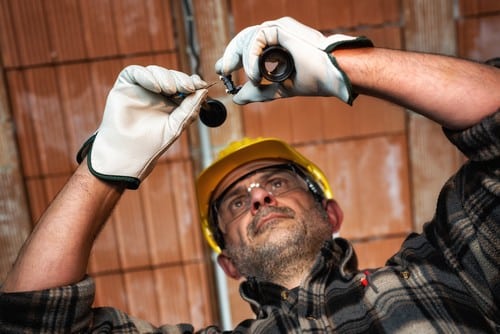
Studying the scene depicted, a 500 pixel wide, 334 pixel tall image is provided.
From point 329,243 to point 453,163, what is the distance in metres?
1.45

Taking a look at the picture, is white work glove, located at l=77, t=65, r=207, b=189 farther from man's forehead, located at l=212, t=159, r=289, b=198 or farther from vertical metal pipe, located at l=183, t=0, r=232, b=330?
vertical metal pipe, located at l=183, t=0, r=232, b=330

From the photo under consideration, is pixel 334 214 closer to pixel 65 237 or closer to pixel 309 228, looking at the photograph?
pixel 309 228

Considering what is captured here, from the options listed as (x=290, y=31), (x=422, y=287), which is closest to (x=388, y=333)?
(x=422, y=287)

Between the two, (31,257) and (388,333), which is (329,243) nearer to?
(388,333)

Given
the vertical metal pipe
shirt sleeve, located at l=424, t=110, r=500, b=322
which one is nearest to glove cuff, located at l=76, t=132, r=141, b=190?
shirt sleeve, located at l=424, t=110, r=500, b=322

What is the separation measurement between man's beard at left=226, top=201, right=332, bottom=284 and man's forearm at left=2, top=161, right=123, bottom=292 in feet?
1.90

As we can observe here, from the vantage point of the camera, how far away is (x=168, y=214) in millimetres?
2639

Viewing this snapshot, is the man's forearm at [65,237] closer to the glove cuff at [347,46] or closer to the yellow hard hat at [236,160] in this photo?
the yellow hard hat at [236,160]

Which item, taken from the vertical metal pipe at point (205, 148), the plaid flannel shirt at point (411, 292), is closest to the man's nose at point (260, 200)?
the plaid flannel shirt at point (411, 292)

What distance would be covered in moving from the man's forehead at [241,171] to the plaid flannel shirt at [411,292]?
1.61ft

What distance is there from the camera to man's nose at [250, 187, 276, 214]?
1.68m

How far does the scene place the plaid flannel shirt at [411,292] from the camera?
3.73 feet

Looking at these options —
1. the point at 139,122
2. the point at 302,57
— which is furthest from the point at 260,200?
the point at 302,57

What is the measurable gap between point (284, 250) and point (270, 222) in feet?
0.39
